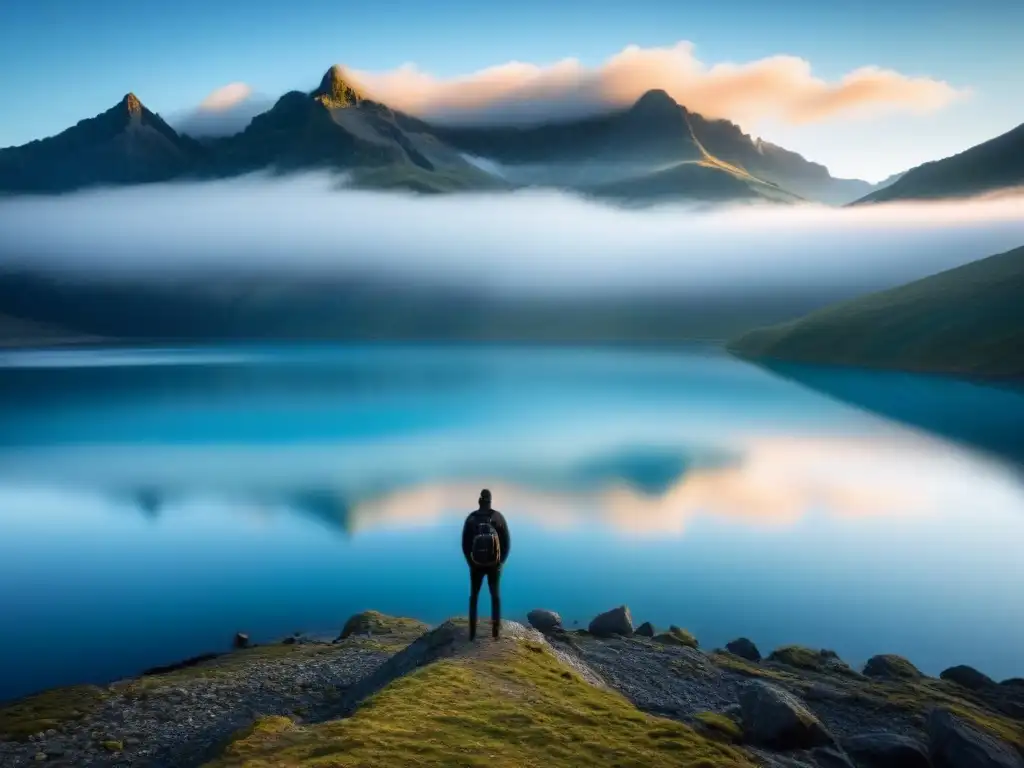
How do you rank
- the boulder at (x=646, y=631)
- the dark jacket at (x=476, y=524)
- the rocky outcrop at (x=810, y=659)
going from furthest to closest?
the boulder at (x=646, y=631), the rocky outcrop at (x=810, y=659), the dark jacket at (x=476, y=524)

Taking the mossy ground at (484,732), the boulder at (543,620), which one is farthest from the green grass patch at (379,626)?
the mossy ground at (484,732)

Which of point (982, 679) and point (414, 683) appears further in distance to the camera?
point (982, 679)

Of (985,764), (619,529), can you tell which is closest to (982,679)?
(985,764)

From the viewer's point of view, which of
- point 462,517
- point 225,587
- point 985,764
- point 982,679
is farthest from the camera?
point 462,517

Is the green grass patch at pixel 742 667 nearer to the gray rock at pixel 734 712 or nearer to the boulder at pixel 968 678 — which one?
the gray rock at pixel 734 712

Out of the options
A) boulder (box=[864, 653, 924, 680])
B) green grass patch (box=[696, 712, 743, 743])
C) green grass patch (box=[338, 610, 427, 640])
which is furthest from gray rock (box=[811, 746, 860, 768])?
green grass patch (box=[338, 610, 427, 640])

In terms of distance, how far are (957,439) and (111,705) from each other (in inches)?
4716

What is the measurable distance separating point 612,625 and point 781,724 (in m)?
13.9

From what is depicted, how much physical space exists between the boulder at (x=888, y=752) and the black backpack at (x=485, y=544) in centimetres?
1082

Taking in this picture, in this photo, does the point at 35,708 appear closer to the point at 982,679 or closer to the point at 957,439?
the point at 982,679

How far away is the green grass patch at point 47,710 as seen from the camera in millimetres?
21469

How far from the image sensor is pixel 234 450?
9588 cm

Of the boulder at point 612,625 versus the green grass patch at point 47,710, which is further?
the boulder at point 612,625

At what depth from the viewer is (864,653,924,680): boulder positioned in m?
28.7
